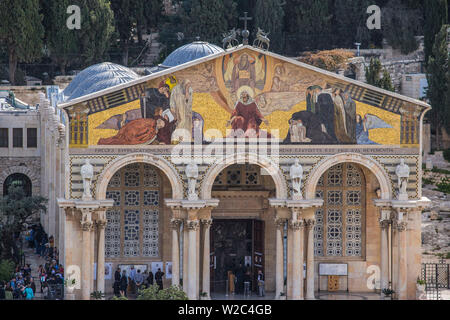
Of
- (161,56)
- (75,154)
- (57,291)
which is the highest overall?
(161,56)

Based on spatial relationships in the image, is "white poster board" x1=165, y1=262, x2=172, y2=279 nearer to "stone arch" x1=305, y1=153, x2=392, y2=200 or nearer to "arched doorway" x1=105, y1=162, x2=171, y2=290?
"arched doorway" x1=105, y1=162, x2=171, y2=290

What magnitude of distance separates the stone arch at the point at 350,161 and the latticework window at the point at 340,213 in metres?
2.03

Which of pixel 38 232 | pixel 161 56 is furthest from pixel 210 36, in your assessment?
pixel 38 232

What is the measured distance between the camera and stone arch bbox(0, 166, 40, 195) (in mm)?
84500

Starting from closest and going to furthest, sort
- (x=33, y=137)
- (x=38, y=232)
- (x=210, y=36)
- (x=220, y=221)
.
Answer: (x=220, y=221)
(x=38, y=232)
(x=33, y=137)
(x=210, y=36)

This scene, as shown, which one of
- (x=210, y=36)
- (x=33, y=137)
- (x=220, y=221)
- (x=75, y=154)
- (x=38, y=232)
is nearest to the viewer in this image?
(x=75, y=154)

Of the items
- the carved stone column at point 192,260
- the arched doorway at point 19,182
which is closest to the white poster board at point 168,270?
the carved stone column at point 192,260

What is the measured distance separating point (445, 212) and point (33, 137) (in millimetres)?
23301

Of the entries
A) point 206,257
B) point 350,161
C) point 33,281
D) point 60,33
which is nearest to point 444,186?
point 350,161

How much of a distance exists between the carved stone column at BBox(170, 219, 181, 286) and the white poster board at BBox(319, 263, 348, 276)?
662 cm

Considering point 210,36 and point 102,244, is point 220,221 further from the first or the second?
point 210,36

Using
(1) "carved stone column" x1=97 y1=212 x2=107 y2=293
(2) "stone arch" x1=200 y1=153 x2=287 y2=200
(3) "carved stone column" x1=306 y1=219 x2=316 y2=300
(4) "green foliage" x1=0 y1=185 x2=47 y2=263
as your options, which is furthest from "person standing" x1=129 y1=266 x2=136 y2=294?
(4) "green foliage" x1=0 y1=185 x2=47 y2=263

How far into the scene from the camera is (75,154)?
61875 millimetres

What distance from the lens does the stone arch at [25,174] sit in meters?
84.5
